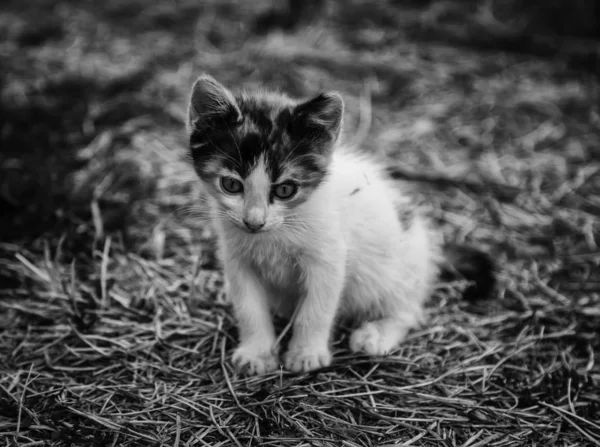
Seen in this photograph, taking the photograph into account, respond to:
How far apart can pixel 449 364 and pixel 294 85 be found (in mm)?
3625

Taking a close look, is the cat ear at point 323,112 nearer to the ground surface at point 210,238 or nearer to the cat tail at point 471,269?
the ground surface at point 210,238

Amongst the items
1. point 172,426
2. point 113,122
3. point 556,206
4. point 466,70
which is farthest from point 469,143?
point 172,426

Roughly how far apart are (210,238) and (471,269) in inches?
69.2

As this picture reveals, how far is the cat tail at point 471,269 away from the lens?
3.29 metres

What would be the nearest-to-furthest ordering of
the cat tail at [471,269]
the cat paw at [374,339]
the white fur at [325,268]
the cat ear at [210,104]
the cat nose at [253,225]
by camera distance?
the cat nose at [253,225] → the cat ear at [210,104] → the white fur at [325,268] → the cat paw at [374,339] → the cat tail at [471,269]

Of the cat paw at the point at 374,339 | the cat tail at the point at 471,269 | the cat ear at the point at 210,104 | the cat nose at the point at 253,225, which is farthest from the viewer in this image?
the cat tail at the point at 471,269

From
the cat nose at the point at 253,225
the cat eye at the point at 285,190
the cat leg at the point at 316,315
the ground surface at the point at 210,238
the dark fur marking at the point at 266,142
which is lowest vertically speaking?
the ground surface at the point at 210,238

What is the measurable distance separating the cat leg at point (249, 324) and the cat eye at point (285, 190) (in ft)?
1.49

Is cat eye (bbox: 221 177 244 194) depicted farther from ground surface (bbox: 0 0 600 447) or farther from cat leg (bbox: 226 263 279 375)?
ground surface (bbox: 0 0 600 447)

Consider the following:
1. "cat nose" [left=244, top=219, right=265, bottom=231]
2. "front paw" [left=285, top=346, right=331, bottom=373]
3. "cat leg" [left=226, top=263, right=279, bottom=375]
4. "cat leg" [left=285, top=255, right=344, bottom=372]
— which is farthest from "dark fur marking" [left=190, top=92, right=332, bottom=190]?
"front paw" [left=285, top=346, right=331, bottom=373]

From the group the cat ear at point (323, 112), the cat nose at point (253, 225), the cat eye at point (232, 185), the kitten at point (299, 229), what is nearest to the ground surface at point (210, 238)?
the kitten at point (299, 229)

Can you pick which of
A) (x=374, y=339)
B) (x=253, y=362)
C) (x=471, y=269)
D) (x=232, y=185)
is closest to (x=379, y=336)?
(x=374, y=339)

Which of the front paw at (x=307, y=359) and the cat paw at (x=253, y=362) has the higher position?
A: the front paw at (x=307, y=359)

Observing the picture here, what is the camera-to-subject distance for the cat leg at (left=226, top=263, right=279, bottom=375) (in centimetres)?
262
